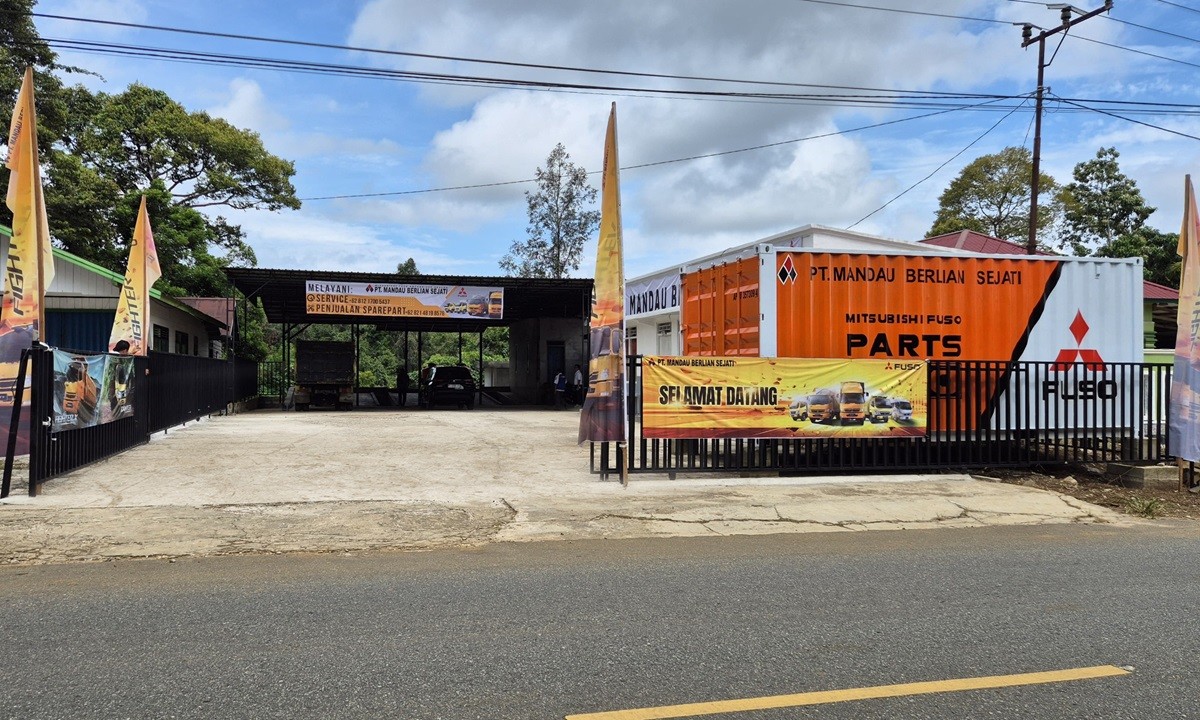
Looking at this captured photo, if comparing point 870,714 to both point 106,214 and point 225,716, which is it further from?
point 106,214

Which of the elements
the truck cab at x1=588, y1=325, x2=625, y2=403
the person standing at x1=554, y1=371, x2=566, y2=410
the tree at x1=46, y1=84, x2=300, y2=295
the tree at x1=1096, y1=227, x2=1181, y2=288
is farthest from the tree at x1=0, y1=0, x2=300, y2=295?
the tree at x1=1096, y1=227, x2=1181, y2=288

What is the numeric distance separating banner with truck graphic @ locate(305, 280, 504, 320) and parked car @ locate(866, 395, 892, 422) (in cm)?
2000

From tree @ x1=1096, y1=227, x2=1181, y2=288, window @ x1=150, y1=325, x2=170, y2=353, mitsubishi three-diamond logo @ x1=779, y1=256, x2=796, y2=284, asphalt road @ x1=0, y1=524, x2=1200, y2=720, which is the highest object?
tree @ x1=1096, y1=227, x2=1181, y2=288

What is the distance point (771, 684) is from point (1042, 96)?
24446mm

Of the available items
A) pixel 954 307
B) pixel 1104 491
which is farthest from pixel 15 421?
pixel 1104 491

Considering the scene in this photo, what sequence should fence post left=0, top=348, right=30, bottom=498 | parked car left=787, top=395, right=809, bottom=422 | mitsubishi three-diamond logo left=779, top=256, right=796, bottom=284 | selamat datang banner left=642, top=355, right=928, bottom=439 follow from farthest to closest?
mitsubishi three-diamond logo left=779, top=256, right=796, bottom=284
parked car left=787, top=395, right=809, bottom=422
selamat datang banner left=642, top=355, right=928, bottom=439
fence post left=0, top=348, right=30, bottom=498

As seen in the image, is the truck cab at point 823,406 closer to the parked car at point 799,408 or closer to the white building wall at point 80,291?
the parked car at point 799,408

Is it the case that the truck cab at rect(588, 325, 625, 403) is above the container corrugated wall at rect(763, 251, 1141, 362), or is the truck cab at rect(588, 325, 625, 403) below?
below

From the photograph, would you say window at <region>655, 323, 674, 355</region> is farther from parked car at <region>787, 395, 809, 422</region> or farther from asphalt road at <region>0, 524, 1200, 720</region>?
asphalt road at <region>0, 524, 1200, 720</region>

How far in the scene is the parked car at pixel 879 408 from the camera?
11.8 meters

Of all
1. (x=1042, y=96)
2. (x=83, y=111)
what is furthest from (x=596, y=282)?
(x=83, y=111)

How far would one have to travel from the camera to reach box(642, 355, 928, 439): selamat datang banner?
36.6ft

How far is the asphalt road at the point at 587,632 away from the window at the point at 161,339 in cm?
2196

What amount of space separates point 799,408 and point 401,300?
20299 mm
